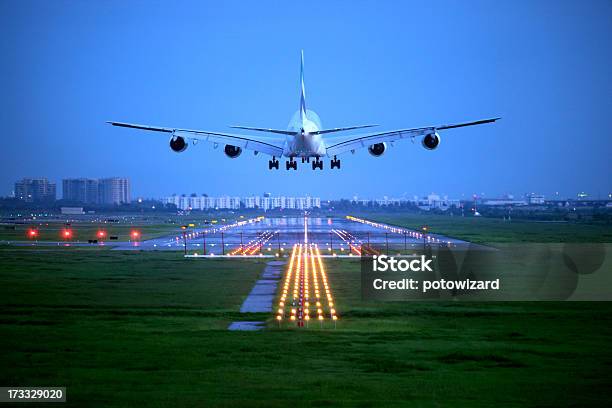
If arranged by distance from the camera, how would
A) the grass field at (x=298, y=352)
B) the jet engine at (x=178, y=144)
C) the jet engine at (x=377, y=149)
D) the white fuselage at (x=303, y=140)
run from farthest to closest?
the jet engine at (x=377, y=149) < the white fuselage at (x=303, y=140) < the jet engine at (x=178, y=144) < the grass field at (x=298, y=352)

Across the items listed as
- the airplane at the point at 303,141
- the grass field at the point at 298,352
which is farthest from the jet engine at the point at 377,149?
the grass field at the point at 298,352

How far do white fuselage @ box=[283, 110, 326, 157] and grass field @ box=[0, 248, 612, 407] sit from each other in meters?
22.9

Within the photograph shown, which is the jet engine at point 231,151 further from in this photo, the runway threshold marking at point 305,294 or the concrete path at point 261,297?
the concrete path at point 261,297

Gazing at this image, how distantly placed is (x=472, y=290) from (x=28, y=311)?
2350 cm

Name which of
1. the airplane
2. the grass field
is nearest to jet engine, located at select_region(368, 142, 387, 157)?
the airplane

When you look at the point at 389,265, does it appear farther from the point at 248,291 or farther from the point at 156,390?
the point at 156,390

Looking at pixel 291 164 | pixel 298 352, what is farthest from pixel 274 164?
pixel 298 352

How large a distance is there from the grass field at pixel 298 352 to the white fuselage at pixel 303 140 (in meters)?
22.9

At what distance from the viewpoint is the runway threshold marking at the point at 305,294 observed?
36406 mm

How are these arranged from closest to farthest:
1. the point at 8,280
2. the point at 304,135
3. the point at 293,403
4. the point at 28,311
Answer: the point at 293,403 < the point at 28,311 < the point at 8,280 < the point at 304,135

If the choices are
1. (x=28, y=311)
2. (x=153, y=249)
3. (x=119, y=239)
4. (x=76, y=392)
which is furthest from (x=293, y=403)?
(x=119, y=239)

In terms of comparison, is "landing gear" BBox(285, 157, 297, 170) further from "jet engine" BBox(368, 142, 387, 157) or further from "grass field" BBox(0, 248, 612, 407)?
"grass field" BBox(0, 248, 612, 407)

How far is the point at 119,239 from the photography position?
96.1 metres

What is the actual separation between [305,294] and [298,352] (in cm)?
1566
